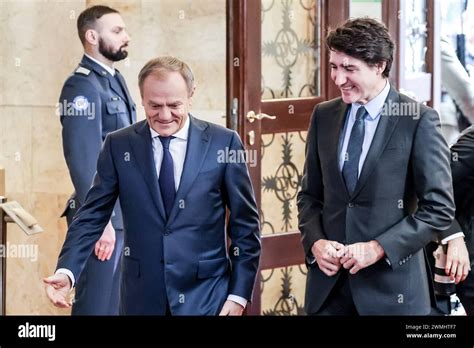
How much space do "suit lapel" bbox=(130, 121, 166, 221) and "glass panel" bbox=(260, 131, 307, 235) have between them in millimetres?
1421

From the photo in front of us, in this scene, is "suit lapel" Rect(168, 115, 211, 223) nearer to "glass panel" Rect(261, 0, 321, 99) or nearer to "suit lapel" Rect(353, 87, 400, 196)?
"suit lapel" Rect(353, 87, 400, 196)

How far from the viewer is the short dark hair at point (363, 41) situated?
8.18ft

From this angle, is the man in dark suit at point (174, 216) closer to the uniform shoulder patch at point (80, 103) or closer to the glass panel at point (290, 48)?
the uniform shoulder patch at point (80, 103)

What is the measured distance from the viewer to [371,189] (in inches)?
99.0

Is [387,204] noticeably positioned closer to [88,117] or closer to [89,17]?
[88,117]

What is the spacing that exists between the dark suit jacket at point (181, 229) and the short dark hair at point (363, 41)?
0.35 metres

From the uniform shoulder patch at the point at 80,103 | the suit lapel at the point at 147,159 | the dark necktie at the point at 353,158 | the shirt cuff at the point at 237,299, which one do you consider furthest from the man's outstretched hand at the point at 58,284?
the uniform shoulder patch at the point at 80,103

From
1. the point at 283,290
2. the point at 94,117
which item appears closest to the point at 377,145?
the point at 94,117

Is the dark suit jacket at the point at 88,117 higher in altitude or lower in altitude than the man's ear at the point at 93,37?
lower

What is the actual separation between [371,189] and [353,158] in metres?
0.08

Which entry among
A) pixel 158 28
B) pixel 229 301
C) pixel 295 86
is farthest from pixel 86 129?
pixel 295 86

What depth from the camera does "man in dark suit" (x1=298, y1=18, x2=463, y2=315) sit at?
2.49 meters
